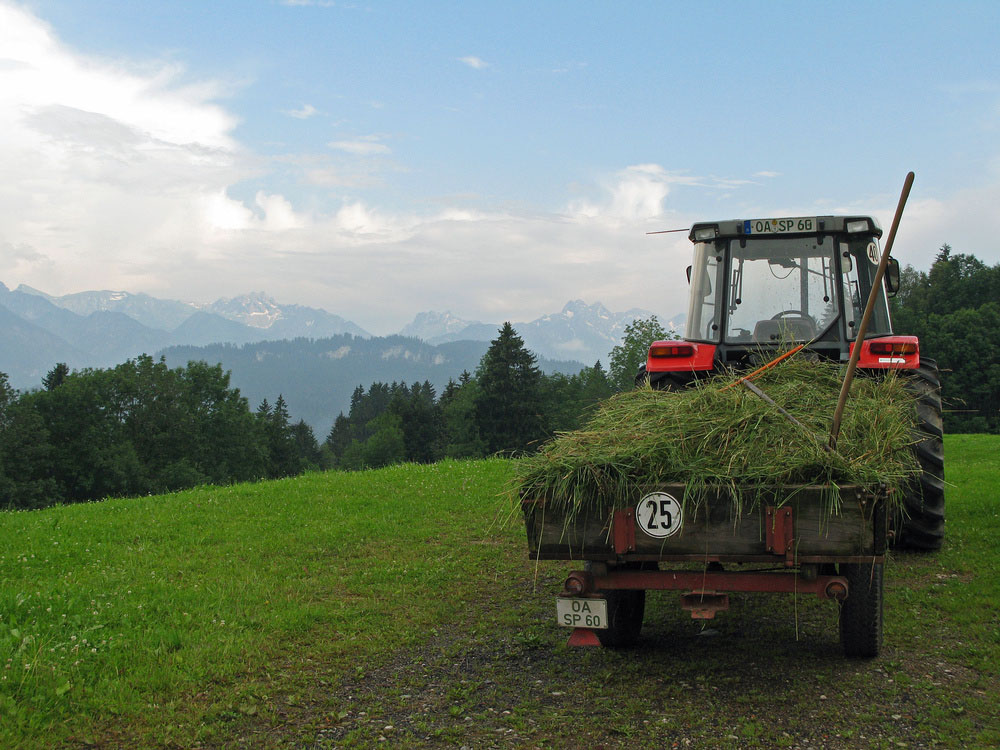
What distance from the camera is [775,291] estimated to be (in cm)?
782

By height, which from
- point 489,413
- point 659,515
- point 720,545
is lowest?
point 720,545

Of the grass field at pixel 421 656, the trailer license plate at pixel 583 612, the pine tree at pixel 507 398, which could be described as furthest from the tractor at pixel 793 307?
the pine tree at pixel 507 398

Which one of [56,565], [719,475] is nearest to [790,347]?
[719,475]

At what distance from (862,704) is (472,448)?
6426 centimetres

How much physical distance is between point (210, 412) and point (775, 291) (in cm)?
6505

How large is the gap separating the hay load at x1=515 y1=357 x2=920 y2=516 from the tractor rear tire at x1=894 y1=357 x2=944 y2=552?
117cm

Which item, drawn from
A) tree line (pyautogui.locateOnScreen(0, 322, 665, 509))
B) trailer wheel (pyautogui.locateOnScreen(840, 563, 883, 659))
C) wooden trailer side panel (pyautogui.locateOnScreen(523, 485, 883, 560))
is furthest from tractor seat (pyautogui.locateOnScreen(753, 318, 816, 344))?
tree line (pyautogui.locateOnScreen(0, 322, 665, 509))

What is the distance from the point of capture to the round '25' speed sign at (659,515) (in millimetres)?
4559

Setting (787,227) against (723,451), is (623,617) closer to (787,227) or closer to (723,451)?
(723,451)

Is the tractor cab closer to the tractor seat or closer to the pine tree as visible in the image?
the tractor seat

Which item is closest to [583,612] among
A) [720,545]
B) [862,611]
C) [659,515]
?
[659,515]

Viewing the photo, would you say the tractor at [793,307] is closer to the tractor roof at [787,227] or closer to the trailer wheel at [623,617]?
the tractor roof at [787,227]

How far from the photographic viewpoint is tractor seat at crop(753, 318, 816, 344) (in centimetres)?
761

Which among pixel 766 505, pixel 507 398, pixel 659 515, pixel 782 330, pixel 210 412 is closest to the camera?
pixel 766 505
